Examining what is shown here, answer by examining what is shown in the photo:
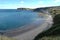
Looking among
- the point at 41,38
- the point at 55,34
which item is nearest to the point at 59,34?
the point at 55,34

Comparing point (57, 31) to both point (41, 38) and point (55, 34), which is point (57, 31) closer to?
point (55, 34)

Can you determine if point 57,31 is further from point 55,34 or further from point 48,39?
point 48,39

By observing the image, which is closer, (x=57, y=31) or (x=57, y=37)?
(x=57, y=37)

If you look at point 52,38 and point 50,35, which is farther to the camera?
point 50,35

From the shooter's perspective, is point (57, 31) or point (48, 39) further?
point (57, 31)

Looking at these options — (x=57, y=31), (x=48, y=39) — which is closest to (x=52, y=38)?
(x=48, y=39)

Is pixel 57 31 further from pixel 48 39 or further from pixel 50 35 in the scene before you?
pixel 48 39
